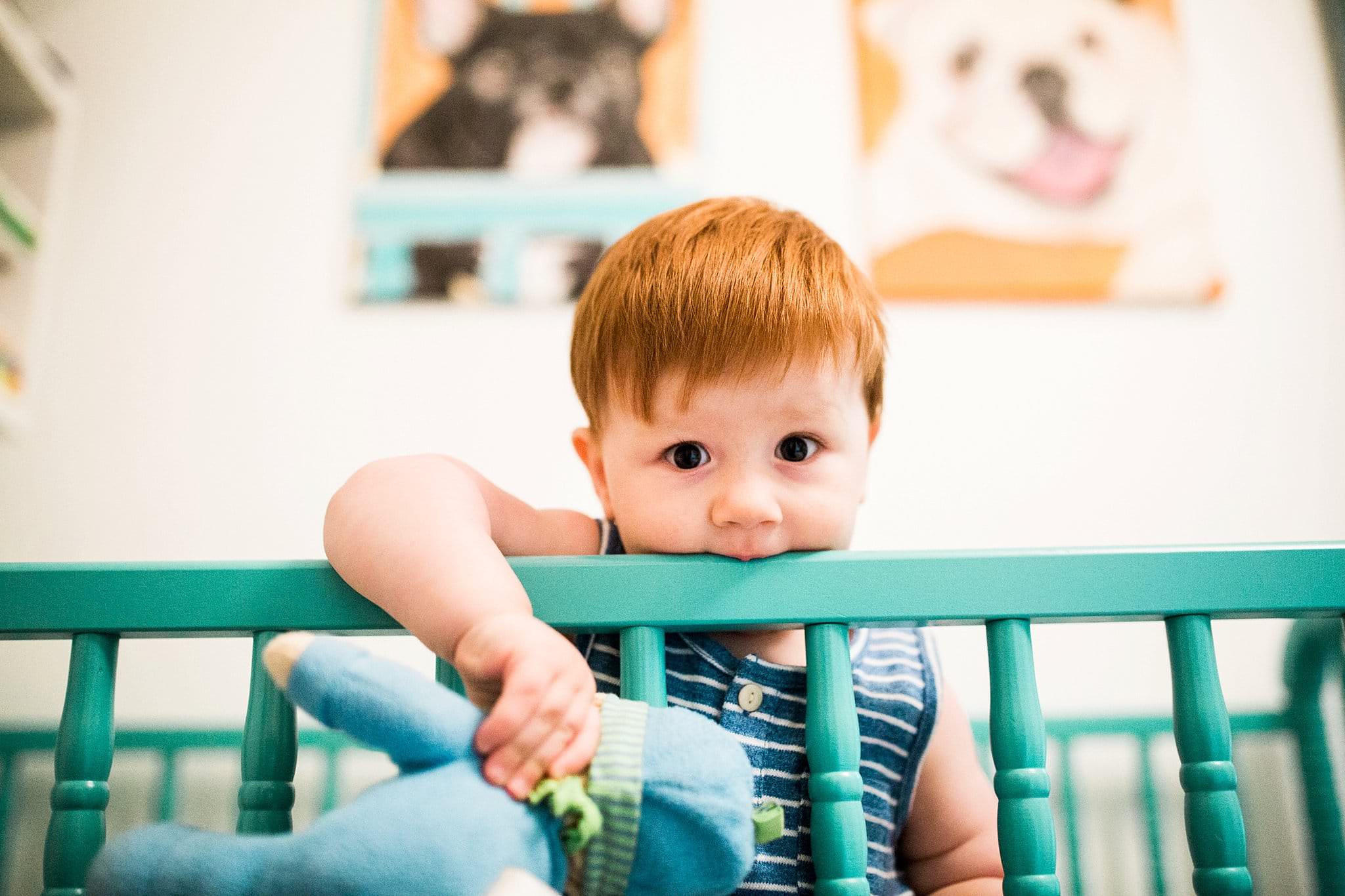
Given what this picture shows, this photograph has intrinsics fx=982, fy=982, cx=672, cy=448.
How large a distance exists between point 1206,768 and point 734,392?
0.33 m

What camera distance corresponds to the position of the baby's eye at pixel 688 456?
2.01 ft

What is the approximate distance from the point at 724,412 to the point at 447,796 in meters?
0.28

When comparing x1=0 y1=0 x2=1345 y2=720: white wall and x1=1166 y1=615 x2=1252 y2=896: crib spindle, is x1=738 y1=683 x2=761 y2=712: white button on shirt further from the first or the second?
x1=0 y1=0 x2=1345 y2=720: white wall

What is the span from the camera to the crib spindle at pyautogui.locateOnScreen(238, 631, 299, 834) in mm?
516

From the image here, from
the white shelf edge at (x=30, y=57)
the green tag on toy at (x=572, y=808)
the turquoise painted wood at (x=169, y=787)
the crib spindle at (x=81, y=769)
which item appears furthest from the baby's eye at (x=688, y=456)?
the white shelf edge at (x=30, y=57)

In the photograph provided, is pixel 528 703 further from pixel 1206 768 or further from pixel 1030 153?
pixel 1030 153

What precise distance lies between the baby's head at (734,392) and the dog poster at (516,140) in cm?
78

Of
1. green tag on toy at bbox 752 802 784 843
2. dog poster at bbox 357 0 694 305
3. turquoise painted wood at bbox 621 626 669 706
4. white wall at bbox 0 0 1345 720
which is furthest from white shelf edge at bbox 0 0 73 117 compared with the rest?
green tag on toy at bbox 752 802 784 843

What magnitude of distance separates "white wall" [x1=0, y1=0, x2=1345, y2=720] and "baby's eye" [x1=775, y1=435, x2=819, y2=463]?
2.53 ft

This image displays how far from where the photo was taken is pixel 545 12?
150 centimetres

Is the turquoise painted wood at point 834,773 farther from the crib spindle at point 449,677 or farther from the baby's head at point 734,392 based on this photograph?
the crib spindle at point 449,677

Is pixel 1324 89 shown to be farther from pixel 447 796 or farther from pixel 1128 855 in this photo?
pixel 447 796

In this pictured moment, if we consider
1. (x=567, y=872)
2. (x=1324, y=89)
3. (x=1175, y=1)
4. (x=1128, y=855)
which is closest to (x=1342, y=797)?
(x=1128, y=855)

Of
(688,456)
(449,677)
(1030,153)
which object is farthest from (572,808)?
(1030,153)
